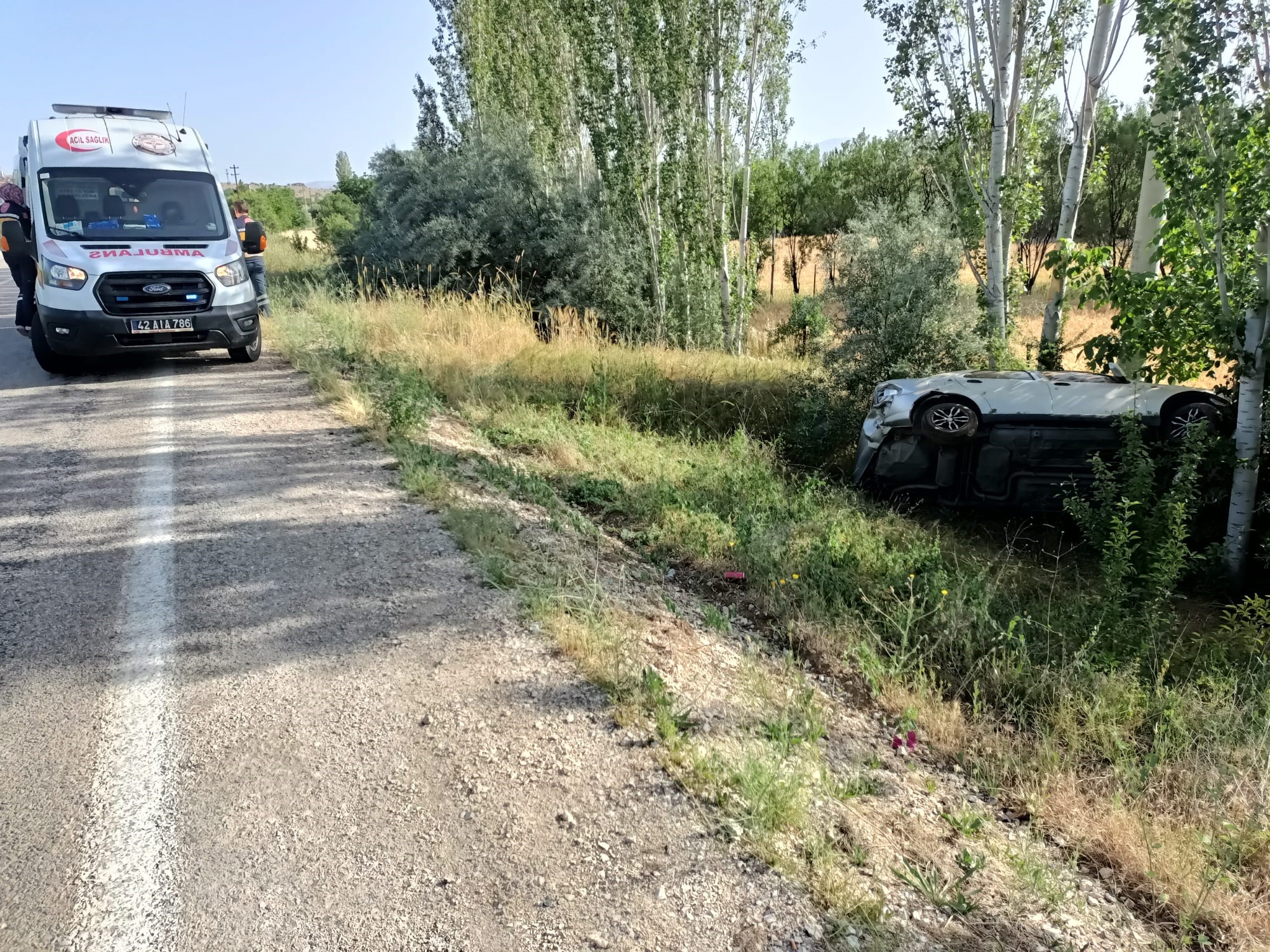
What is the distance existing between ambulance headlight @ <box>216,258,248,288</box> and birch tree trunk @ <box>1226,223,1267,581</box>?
9.81 m

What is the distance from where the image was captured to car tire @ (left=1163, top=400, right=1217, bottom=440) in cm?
670

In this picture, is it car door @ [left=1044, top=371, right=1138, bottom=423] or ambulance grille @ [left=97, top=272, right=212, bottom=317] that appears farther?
ambulance grille @ [left=97, top=272, right=212, bottom=317]

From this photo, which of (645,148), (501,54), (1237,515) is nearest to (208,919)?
(1237,515)

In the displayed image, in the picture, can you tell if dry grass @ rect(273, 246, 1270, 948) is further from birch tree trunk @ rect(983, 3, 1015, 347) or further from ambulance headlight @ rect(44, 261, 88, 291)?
birch tree trunk @ rect(983, 3, 1015, 347)

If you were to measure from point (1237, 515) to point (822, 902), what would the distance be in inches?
223

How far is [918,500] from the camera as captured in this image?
24.3 feet

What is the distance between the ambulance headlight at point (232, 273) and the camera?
9219mm

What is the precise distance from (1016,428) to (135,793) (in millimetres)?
6685

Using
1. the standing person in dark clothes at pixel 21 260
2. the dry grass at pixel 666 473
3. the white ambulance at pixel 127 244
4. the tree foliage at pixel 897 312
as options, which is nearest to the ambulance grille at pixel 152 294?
the white ambulance at pixel 127 244

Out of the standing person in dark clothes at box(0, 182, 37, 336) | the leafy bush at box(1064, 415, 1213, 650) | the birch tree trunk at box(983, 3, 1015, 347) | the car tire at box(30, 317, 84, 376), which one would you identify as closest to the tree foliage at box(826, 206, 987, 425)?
the birch tree trunk at box(983, 3, 1015, 347)

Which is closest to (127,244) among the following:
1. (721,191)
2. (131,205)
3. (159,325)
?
(131,205)

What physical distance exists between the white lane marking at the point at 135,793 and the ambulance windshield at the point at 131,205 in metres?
6.18

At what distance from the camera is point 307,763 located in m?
3.02

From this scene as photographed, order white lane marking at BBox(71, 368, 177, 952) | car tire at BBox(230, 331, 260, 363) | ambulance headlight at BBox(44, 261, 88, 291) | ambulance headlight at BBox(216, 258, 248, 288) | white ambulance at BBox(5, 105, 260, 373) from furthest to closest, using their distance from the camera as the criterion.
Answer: car tire at BBox(230, 331, 260, 363) < ambulance headlight at BBox(216, 258, 248, 288) < white ambulance at BBox(5, 105, 260, 373) < ambulance headlight at BBox(44, 261, 88, 291) < white lane marking at BBox(71, 368, 177, 952)
